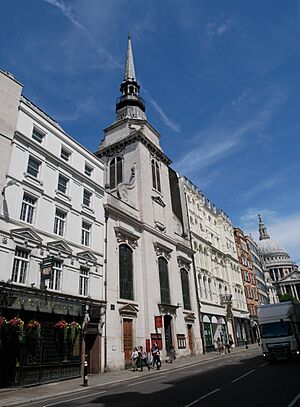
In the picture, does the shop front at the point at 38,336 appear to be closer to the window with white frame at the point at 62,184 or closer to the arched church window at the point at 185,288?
the window with white frame at the point at 62,184

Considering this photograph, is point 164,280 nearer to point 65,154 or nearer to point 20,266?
point 65,154

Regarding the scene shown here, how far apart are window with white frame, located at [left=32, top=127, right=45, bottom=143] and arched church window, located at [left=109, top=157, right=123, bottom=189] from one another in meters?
14.9

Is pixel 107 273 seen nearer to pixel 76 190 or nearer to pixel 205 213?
pixel 76 190

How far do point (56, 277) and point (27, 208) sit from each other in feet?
16.0

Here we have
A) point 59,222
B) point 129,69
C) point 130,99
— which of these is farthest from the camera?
point 129,69

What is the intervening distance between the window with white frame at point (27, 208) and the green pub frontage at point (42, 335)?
3635mm

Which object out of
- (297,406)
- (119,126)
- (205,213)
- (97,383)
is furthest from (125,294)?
(205,213)

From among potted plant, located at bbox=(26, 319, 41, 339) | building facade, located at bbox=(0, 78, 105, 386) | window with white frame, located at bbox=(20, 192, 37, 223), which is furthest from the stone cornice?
potted plant, located at bbox=(26, 319, 41, 339)

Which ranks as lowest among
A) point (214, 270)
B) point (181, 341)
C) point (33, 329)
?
point (181, 341)

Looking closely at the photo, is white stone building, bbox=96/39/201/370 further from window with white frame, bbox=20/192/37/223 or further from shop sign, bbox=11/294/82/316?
window with white frame, bbox=20/192/37/223

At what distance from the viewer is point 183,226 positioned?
42875mm

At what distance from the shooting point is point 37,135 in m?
22.4

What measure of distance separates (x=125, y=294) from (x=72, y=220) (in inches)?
338

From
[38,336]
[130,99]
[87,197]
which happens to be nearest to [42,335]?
[38,336]
